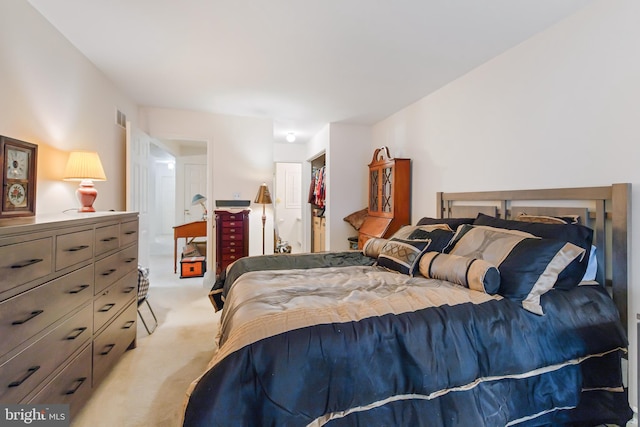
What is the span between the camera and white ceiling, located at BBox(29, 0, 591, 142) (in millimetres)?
1870

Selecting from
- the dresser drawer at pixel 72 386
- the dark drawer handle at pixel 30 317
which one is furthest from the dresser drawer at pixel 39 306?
the dresser drawer at pixel 72 386

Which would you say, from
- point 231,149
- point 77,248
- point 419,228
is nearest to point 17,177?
point 77,248

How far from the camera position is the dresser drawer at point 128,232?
2.09m

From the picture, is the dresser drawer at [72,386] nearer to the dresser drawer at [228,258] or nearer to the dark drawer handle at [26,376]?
the dark drawer handle at [26,376]

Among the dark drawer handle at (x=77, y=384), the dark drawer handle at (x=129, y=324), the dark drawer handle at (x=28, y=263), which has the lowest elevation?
the dark drawer handle at (x=77, y=384)

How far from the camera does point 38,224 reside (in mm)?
1213

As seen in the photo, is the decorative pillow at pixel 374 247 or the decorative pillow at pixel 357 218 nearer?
the decorative pillow at pixel 374 247

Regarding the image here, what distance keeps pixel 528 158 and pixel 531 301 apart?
4.15ft

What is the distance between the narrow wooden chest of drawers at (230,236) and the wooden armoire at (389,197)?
171 cm

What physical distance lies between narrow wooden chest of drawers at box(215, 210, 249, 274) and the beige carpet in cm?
78

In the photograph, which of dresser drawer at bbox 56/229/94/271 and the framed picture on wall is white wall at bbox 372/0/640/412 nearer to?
dresser drawer at bbox 56/229/94/271

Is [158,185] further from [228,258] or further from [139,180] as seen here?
[228,258]

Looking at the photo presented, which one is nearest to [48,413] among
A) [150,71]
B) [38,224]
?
[38,224]

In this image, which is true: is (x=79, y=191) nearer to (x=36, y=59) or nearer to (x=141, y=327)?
(x=36, y=59)
